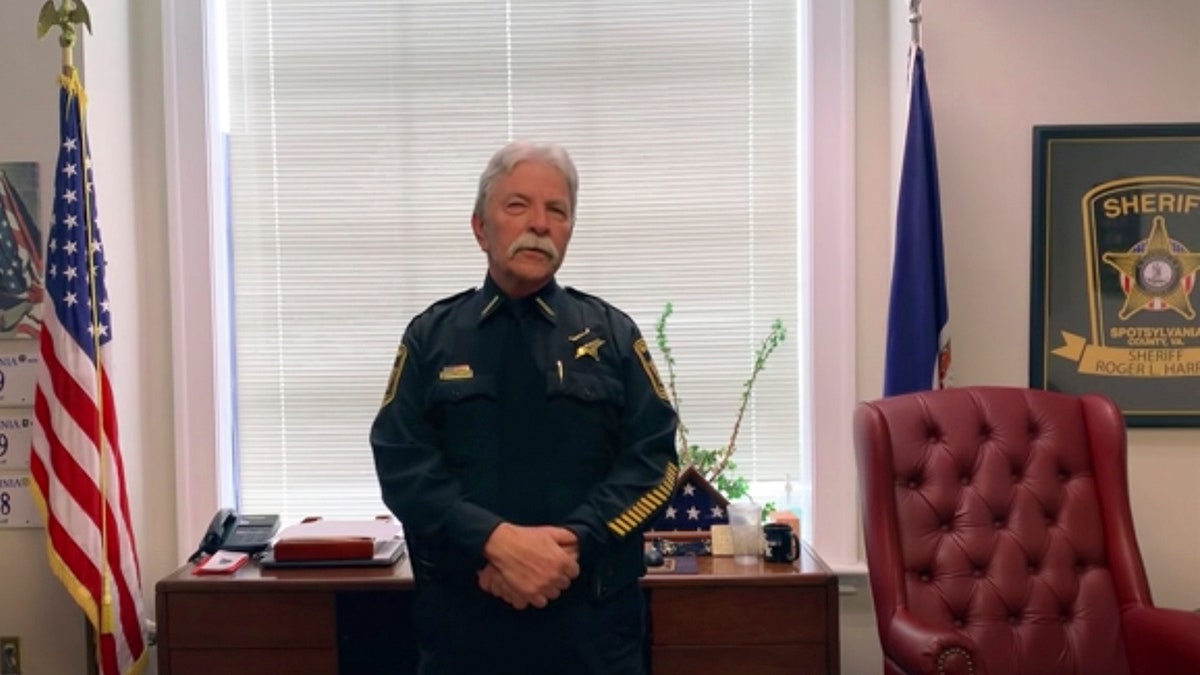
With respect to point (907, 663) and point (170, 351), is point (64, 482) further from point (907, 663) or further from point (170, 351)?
point (907, 663)

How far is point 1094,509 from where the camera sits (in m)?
1.98

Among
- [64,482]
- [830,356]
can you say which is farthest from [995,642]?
[64,482]

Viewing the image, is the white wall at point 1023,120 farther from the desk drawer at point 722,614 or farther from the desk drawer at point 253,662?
the desk drawer at point 253,662

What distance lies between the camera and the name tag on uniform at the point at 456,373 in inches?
57.3

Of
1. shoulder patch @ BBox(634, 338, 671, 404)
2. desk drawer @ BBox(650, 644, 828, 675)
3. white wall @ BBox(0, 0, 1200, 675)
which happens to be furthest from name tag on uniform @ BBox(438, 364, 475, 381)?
white wall @ BBox(0, 0, 1200, 675)

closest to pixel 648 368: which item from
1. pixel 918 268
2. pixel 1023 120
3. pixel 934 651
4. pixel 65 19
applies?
pixel 934 651

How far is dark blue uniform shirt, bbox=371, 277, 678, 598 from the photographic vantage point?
4.63 ft

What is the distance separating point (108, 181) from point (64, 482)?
33.7 inches

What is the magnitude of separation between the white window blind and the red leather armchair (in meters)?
0.65

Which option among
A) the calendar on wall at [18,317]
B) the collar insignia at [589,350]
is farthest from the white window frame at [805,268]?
the collar insignia at [589,350]

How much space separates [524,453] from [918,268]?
1.31m

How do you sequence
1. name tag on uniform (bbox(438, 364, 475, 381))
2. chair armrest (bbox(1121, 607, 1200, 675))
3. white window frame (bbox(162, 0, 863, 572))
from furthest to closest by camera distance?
white window frame (bbox(162, 0, 863, 572))
chair armrest (bbox(1121, 607, 1200, 675))
name tag on uniform (bbox(438, 364, 475, 381))

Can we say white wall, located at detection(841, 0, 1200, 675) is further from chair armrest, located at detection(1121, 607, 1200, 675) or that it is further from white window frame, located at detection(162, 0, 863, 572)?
chair armrest, located at detection(1121, 607, 1200, 675)

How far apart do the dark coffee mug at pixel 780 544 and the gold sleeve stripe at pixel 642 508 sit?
0.72 m
